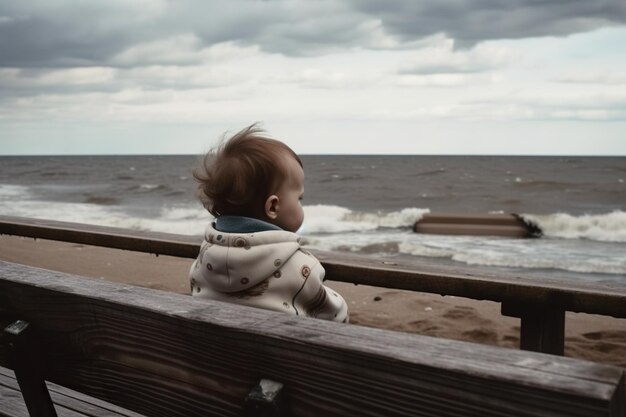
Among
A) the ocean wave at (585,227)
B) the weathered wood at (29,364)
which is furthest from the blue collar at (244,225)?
the ocean wave at (585,227)

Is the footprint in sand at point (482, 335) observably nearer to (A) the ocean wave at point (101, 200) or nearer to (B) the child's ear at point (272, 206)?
(B) the child's ear at point (272, 206)

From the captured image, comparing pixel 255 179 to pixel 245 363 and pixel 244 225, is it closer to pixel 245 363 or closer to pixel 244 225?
pixel 244 225

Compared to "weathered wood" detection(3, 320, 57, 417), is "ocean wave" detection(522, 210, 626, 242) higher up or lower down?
lower down

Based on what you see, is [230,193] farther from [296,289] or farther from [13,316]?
[13,316]

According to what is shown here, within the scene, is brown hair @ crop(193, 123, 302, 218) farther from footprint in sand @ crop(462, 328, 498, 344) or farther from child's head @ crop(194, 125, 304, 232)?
footprint in sand @ crop(462, 328, 498, 344)

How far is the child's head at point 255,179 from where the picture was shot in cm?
200

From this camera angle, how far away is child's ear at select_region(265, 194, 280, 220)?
202 cm

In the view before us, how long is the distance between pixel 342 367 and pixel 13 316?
0.83 meters

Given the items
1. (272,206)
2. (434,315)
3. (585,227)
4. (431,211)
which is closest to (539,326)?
(272,206)

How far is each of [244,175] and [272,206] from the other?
0.13 m

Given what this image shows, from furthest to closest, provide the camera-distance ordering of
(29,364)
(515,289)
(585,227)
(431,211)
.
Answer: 1. (431,211)
2. (585,227)
3. (515,289)
4. (29,364)

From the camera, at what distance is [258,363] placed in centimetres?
89

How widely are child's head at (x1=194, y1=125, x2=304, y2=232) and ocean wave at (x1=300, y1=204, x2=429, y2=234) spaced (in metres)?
12.5

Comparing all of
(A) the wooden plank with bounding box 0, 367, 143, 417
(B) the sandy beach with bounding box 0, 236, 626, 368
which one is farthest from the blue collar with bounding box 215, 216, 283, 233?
(B) the sandy beach with bounding box 0, 236, 626, 368
